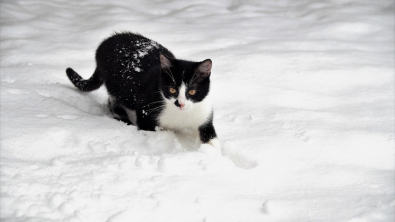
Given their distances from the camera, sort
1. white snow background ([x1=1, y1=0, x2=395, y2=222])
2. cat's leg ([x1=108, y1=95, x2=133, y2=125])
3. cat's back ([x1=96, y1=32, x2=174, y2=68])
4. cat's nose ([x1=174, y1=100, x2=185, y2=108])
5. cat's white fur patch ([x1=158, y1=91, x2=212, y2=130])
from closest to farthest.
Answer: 1. white snow background ([x1=1, y1=0, x2=395, y2=222])
2. cat's nose ([x1=174, y1=100, x2=185, y2=108])
3. cat's white fur patch ([x1=158, y1=91, x2=212, y2=130])
4. cat's back ([x1=96, y1=32, x2=174, y2=68])
5. cat's leg ([x1=108, y1=95, x2=133, y2=125])

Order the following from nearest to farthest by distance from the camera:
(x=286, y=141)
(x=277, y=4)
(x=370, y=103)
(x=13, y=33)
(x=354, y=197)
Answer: (x=354, y=197) < (x=286, y=141) < (x=370, y=103) < (x=13, y=33) < (x=277, y=4)

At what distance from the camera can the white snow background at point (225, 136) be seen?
1816 mm

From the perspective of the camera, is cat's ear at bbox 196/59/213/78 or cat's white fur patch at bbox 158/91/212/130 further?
cat's white fur patch at bbox 158/91/212/130

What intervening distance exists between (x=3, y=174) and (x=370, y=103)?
3191 millimetres

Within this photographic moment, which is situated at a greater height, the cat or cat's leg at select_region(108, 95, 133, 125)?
the cat

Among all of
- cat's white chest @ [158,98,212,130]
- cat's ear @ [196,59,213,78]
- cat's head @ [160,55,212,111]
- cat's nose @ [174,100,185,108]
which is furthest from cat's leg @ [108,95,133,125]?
cat's ear @ [196,59,213,78]

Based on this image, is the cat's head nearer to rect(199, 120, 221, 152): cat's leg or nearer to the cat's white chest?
the cat's white chest

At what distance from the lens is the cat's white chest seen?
2.83 m

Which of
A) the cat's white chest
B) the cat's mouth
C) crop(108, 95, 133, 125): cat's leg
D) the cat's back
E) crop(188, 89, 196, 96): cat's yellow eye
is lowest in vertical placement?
crop(108, 95, 133, 125): cat's leg

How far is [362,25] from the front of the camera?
539 centimetres

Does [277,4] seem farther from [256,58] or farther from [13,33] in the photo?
[13,33]

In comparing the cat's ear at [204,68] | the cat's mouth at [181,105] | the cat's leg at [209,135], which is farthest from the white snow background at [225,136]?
the cat's ear at [204,68]

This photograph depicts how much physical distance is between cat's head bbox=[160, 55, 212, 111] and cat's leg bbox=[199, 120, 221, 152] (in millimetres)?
A: 244

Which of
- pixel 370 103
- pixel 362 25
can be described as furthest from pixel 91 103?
pixel 362 25
